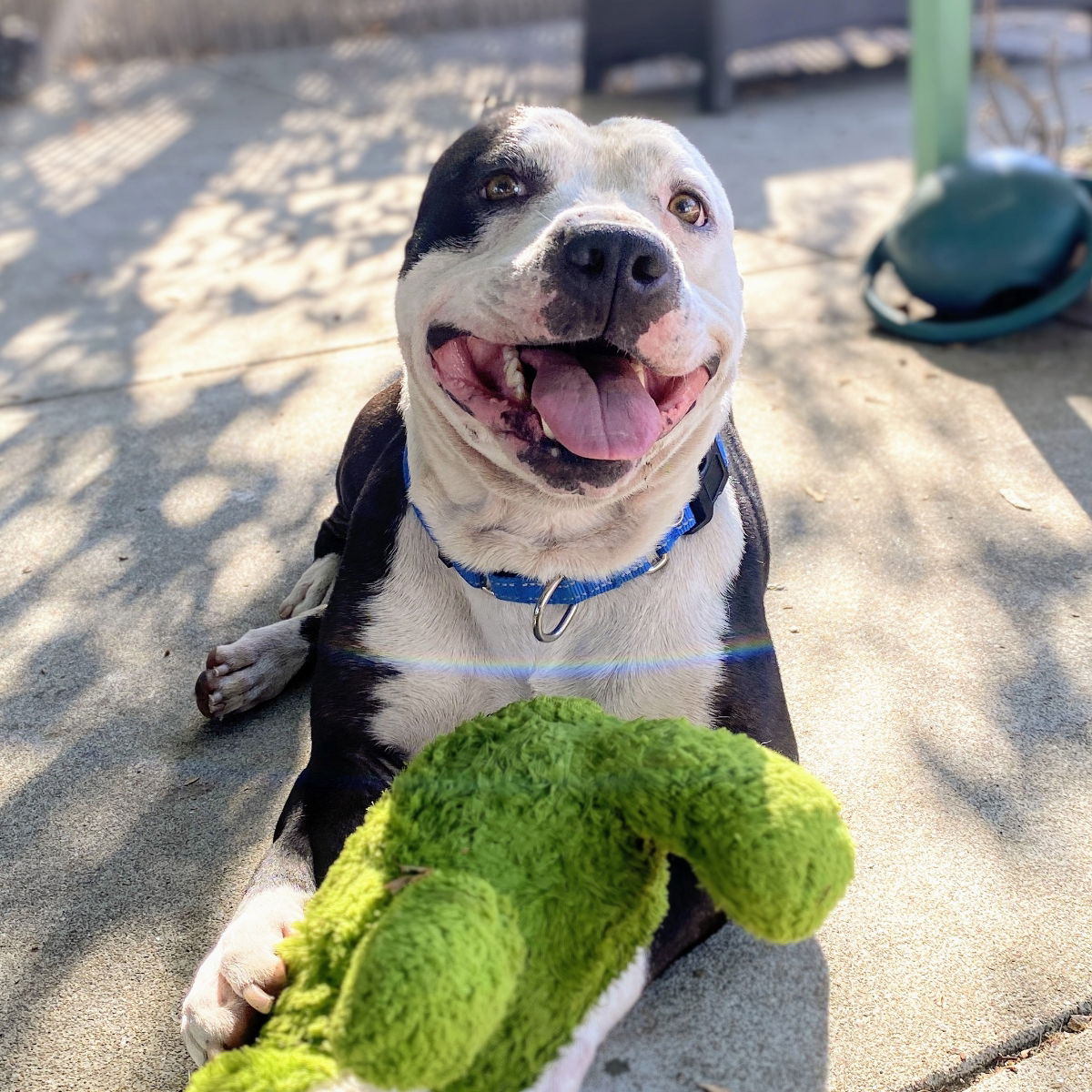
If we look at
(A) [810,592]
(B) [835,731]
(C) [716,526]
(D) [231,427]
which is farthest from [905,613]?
(D) [231,427]

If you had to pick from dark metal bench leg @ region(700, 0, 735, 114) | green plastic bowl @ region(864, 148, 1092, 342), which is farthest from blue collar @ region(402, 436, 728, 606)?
dark metal bench leg @ region(700, 0, 735, 114)

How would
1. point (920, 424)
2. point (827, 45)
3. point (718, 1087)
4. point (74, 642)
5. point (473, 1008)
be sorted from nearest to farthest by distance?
point (473, 1008) < point (718, 1087) < point (74, 642) < point (920, 424) < point (827, 45)

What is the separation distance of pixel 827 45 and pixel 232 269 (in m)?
7.56

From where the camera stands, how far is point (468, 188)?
7.97ft

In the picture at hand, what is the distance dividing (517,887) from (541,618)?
0.76 meters

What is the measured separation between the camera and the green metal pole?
535cm

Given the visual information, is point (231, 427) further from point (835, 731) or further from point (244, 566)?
point (835, 731)

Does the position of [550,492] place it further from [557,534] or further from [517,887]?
[517,887]

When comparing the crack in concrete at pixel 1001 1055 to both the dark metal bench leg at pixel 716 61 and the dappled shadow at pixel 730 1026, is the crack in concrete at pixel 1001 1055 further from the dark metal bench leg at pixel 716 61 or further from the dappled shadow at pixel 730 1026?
the dark metal bench leg at pixel 716 61

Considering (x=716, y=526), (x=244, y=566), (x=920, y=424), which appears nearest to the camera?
(x=716, y=526)

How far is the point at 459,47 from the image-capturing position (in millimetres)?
11891

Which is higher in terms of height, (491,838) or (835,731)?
(491,838)

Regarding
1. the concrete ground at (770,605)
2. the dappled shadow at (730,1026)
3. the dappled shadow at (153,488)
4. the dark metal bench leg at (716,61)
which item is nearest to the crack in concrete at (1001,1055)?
the concrete ground at (770,605)

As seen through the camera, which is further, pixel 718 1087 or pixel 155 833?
pixel 155 833
